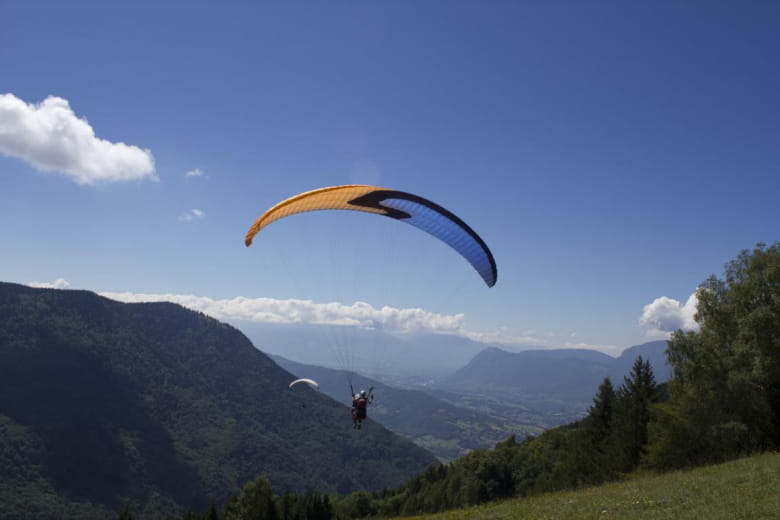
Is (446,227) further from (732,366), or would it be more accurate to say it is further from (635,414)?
(635,414)

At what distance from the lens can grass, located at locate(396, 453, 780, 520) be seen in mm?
10336

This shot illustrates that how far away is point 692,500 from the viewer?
11906 millimetres

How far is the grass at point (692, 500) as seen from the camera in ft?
33.9

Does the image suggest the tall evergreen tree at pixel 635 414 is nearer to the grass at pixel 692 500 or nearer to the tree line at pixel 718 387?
the tree line at pixel 718 387

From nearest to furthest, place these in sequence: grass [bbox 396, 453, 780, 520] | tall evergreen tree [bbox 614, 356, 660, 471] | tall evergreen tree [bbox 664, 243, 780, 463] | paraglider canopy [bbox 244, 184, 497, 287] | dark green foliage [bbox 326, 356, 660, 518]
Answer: grass [bbox 396, 453, 780, 520] → paraglider canopy [bbox 244, 184, 497, 287] → tall evergreen tree [bbox 664, 243, 780, 463] → tall evergreen tree [bbox 614, 356, 660, 471] → dark green foliage [bbox 326, 356, 660, 518]

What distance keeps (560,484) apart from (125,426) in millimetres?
197617

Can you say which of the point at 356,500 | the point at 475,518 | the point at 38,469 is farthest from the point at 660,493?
the point at 38,469

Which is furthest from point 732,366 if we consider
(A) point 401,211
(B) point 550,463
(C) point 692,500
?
(B) point 550,463

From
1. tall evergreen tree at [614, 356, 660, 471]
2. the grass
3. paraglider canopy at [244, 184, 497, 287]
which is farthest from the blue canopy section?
tall evergreen tree at [614, 356, 660, 471]

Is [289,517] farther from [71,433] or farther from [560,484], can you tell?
[71,433]

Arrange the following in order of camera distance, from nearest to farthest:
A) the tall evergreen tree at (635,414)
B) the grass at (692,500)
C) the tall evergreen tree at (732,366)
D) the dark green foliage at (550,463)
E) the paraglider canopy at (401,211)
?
1. the grass at (692,500)
2. the paraglider canopy at (401,211)
3. the tall evergreen tree at (732,366)
4. the tall evergreen tree at (635,414)
5. the dark green foliage at (550,463)

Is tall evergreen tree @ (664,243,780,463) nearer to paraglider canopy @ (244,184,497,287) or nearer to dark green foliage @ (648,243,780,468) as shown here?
dark green foliage @ (648,243,780,468)

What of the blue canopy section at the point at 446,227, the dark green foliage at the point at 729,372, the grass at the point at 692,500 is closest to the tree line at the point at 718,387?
the dark green foliage at the point at 729,372

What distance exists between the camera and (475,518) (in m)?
14.8
